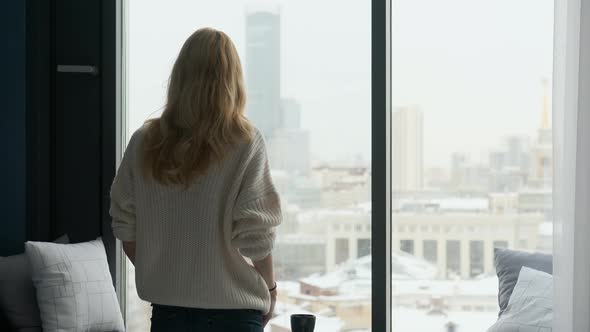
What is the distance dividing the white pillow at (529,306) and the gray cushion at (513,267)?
4 cm

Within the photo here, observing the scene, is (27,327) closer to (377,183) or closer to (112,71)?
(112,71)

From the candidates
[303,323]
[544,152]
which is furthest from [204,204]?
[544,152]

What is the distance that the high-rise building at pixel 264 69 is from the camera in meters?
3.13

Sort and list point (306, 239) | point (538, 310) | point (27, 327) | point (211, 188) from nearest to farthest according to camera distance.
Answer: point (211, 188)
point (538, 310)
point (27, 327)
point (306, 239)

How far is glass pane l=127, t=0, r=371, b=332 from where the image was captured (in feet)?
10.1

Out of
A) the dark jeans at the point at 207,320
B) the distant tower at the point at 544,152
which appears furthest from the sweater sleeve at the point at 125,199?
the distant tower at the point at 544,152

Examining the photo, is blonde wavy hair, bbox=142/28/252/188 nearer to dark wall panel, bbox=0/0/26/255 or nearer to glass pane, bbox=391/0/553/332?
glass pane, bbox=391/0/553/332

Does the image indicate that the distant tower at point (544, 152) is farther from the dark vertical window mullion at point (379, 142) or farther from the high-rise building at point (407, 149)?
the dark vertical window mullion at point (379, 142)

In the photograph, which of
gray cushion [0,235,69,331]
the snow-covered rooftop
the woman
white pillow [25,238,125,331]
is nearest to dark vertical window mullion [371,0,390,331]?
the snow-covered rooftop

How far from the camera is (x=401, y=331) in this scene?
3062mm

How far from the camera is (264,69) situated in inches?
124

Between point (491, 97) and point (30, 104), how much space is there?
1830 millimetres

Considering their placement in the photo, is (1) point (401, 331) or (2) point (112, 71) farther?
(2) point (112, 71)

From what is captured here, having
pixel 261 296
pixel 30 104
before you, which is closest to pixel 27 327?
pixel 30 104
